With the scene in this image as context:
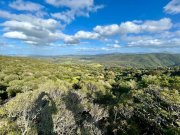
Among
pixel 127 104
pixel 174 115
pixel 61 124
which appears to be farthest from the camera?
pixel 127 104

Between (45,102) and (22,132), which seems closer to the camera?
(22,132)

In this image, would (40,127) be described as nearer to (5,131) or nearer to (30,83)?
(5,131)

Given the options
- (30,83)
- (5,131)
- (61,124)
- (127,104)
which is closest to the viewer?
(5,131)

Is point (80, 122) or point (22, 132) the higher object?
point (22, 132)

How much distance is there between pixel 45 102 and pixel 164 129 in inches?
1396

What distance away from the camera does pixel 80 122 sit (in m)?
61.0

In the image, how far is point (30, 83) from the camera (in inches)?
3760

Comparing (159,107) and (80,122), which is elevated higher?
(159,107)

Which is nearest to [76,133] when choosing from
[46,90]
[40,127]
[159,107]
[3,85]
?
[40,127]

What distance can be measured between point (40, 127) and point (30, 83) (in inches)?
1909

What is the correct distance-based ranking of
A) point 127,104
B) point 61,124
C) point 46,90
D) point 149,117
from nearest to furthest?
point 61,124 → point 149,117 → point 127,104 → point 46,90

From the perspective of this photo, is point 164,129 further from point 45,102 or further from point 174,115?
point 45,102

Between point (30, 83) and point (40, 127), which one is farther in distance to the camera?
point (30, 83)

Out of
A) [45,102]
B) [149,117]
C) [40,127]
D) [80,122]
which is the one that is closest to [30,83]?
[45,102]
